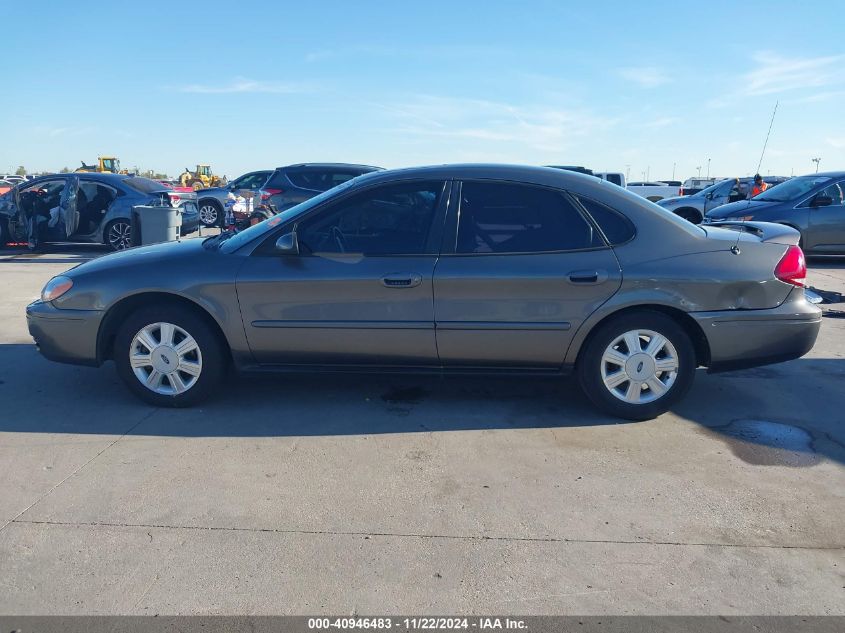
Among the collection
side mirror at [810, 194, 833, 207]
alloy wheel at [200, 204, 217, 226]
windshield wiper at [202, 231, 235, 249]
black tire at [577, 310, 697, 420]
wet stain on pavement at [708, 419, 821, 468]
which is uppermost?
side mirror at [810, 194, 833, 207]

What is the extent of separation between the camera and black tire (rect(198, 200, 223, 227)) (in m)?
17.8

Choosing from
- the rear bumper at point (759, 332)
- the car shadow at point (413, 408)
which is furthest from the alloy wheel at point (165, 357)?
the rear bumper at point (759, 332)

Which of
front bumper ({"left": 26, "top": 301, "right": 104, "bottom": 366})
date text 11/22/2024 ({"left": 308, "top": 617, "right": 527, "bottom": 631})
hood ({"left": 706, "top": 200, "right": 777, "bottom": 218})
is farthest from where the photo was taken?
hood ({"left": 706, "top": 200, "right": 777, "bottom": 218})

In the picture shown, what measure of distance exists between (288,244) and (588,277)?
1.93 m

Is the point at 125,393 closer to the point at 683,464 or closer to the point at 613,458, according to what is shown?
the point at 613,458

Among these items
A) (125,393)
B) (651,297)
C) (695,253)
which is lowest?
(125,393)

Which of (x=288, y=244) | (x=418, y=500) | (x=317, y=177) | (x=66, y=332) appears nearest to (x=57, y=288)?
(x=66, y=332)

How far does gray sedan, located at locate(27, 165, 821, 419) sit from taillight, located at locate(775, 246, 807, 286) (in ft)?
0.05

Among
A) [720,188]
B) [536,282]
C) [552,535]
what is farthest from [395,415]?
[720,188]

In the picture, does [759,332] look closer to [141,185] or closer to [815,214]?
[815,214]

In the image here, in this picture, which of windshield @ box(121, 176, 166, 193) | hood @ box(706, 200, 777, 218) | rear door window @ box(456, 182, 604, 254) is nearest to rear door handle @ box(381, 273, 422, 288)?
rear door window @ box(456, 182, 604, 254)

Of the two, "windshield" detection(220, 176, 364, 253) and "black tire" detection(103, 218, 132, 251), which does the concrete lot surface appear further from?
"black tire" detection(103, 218, 132, 251)

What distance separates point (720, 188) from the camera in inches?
703

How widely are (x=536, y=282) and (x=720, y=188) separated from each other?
1516 cm
